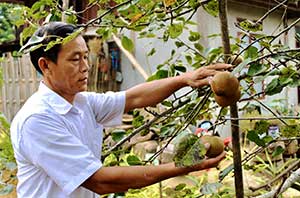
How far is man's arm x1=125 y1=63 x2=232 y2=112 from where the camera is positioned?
63.6 inches

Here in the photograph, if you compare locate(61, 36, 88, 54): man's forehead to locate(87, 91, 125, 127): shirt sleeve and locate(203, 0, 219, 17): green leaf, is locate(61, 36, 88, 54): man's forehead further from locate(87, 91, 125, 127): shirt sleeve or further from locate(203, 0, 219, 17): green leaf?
locate(203, 0, 219, 17): green leaf

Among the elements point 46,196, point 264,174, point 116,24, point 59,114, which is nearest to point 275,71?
point 116,24

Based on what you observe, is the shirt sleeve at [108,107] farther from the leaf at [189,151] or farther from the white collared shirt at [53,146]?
the leaf at [189,151]

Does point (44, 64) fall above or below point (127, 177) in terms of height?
above

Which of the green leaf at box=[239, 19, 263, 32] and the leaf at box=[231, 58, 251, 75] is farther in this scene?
the green leaf at box=[239, 19, 263, 32]

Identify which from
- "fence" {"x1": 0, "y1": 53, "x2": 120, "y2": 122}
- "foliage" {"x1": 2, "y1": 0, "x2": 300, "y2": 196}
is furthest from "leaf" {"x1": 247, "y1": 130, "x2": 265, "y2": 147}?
"fence" {"x1": 0, "y1": 53, "x2": 120, "y2": 122}

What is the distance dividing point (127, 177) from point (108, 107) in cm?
62

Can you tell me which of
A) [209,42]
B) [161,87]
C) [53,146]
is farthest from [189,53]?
[209,42]

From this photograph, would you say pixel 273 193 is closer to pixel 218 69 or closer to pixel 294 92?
pixel 218 69

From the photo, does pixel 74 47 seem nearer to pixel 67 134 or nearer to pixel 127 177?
pixel 67 134

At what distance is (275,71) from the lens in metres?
1.50

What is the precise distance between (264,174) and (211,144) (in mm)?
3331

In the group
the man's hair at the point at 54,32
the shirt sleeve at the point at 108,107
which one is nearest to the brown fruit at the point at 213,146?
the man's hair at the point at 54,32

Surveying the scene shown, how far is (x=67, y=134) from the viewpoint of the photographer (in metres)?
1.51
